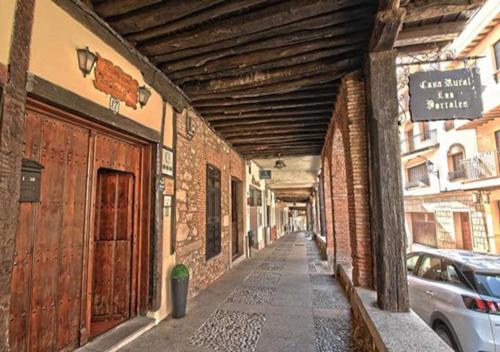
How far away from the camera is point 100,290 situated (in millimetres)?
3254

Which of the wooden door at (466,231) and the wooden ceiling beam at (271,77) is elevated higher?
the wooden ceiling beam at (271,77)

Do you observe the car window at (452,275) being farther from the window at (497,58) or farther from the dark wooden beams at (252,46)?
the window at (497,58)

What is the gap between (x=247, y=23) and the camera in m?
2.65

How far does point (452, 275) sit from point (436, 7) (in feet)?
9.55

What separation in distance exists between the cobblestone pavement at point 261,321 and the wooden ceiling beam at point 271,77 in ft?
10.6

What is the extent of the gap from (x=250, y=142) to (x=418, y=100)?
4.73 meters

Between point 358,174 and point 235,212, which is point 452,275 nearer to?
point 358,174

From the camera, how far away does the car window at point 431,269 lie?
3.43 metres

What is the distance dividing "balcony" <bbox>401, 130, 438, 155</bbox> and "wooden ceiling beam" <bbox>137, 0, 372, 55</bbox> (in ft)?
42.5

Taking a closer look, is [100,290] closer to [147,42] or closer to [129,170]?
[129,170]

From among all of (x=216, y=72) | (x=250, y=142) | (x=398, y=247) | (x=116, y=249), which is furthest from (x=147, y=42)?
(x=250, y=142)

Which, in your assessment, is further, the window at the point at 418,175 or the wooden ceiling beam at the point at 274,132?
the window at the point at 418,175

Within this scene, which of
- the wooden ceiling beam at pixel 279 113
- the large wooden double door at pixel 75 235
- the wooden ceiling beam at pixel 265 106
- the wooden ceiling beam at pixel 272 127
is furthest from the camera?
the wooden ceiling beam at pixel 272 127

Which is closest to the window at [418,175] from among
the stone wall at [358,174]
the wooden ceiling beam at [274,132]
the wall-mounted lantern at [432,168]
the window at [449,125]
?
the wall-mounted lantern at [432,168]
